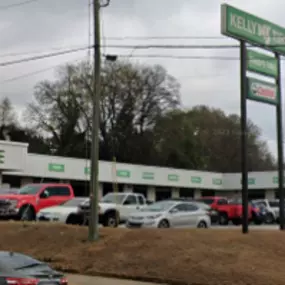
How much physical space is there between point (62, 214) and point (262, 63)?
10150mm

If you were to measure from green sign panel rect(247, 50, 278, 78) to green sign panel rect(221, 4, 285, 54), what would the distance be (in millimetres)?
386

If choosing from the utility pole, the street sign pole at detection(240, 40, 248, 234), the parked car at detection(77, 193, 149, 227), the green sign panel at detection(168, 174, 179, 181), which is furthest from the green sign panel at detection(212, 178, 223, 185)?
the utility pole

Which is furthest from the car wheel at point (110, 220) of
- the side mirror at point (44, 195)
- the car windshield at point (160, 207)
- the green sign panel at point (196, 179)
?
the green sign panel at point (196, 179)

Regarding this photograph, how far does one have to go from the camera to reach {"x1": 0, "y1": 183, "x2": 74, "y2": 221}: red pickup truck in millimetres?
24188

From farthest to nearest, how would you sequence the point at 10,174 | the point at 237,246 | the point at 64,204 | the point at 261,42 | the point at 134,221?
the point at 10,174 < the point at 64,204 < the point at 134,221 < the point at 261,42 < the point at 237,246

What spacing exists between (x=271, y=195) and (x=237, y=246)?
4532 centimetres

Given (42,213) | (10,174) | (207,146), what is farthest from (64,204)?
(207,146)

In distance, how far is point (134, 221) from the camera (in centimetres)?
2259

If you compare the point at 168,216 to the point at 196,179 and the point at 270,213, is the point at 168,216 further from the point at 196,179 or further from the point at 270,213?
the point at 196,179

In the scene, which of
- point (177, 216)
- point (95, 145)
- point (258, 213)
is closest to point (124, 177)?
point (258, 213)

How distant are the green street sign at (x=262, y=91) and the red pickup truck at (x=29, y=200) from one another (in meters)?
10.7

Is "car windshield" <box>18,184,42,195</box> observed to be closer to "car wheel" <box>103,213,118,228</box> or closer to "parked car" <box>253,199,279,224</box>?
"car wheel" <box>103,213,118,228</box>

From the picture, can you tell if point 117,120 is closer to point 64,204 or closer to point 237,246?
point 64,204

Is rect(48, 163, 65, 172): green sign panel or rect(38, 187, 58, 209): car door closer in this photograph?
rect(38, 187, 58, 209): car door
